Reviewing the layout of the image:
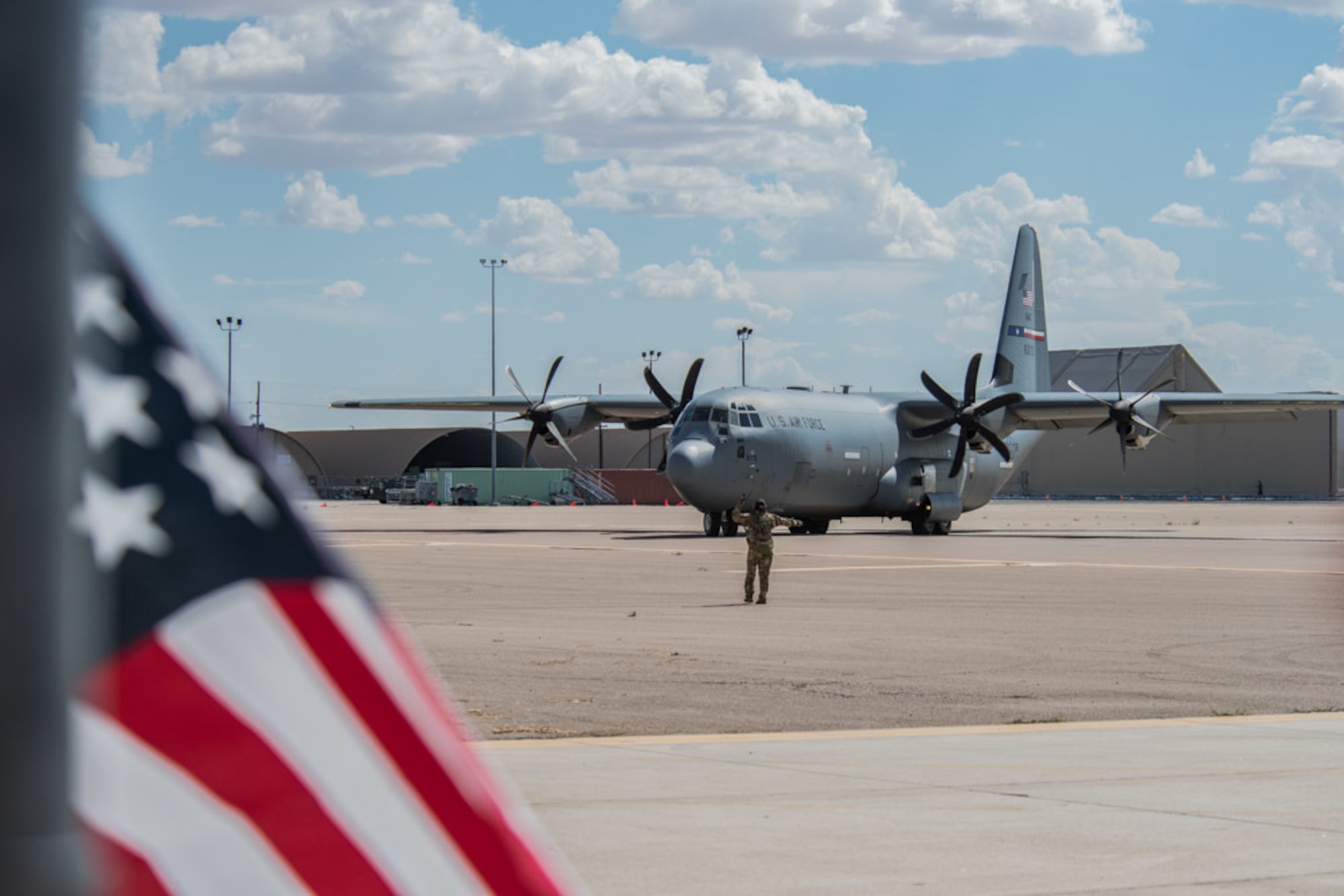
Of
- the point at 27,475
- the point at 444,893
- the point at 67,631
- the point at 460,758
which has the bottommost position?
the point at 444,893

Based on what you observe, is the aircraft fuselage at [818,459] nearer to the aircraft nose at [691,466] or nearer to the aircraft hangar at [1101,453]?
the aircraft nose at [691,466]

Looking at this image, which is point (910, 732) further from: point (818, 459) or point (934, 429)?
point (934, 429)

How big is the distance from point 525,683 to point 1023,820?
19.0 ft

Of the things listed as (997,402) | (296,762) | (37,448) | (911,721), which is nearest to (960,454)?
(997,402)

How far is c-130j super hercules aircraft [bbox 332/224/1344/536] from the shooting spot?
38.1 metres

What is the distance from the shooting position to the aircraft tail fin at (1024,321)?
49062 millimetres

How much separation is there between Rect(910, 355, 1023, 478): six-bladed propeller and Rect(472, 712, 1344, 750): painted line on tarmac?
31813 millimetres

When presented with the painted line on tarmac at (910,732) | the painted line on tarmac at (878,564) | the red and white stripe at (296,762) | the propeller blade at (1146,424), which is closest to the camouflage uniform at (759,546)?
→ the painted line on tarmac at (878,564)

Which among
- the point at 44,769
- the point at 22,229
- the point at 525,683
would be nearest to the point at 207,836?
the point at 44,769

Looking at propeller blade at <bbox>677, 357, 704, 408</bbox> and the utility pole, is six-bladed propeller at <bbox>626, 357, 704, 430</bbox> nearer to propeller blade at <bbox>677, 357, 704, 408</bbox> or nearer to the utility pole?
propeller blade at <bbox>677, 357, 704, 408</bbox>

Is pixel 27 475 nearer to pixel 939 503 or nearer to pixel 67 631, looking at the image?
pixel 67 631

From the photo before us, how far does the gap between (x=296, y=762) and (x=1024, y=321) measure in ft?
162

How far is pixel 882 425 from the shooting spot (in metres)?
43.0

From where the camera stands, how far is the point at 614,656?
14.8m
